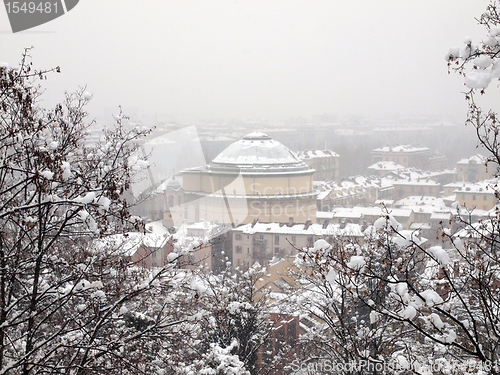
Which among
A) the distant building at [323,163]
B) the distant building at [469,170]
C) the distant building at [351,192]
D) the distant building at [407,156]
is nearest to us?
the distant building at [351,192]

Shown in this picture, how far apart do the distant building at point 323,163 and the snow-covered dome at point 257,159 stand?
28.1 meters

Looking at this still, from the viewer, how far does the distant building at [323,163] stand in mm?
62188

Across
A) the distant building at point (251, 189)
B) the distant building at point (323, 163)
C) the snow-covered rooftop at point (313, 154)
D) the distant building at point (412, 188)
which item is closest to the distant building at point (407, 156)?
the distant building at point (323, 163)

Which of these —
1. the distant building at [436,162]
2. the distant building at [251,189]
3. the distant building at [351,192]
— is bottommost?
the distant building at [436,162]

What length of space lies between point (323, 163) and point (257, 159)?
34.4 metres

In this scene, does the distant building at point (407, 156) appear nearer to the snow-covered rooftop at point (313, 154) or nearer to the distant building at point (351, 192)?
the snow-covered rooftop at point (313, 154)

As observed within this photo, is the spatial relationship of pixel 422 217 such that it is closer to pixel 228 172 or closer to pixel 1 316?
pixel 228 172

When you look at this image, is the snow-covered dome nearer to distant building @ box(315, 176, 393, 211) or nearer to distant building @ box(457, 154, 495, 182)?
distant building @ box(315, 176, 393, 211)

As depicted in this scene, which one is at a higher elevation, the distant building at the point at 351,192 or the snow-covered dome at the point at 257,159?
the snow-covered dome at the point at 257,159

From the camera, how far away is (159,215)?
1198 inches

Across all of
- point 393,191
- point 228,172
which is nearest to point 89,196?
point 228,172

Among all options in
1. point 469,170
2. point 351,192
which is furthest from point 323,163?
point 351,192

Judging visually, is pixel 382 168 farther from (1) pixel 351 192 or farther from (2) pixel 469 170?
(1) pixel 351 192

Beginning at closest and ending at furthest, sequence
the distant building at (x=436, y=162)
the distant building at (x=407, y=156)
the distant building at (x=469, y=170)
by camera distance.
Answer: the distant building at (x=469, y=170)
the distant building at (x=407, y=156)
the distant building at (x=436, y=162)
